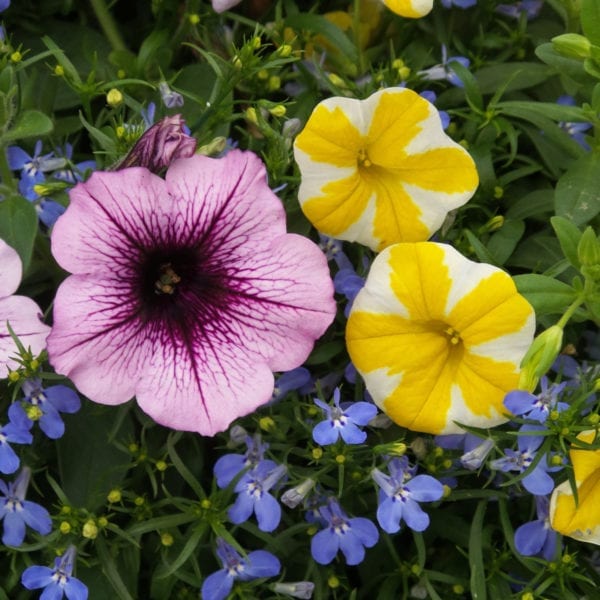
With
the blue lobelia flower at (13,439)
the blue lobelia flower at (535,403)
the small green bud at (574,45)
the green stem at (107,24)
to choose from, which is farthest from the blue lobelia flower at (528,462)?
the green stem at (107,24)

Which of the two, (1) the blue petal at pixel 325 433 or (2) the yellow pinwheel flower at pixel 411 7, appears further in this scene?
(2) the yellow pinwheel flower at pixel 411 7

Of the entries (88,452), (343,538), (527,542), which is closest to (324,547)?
(343,538)

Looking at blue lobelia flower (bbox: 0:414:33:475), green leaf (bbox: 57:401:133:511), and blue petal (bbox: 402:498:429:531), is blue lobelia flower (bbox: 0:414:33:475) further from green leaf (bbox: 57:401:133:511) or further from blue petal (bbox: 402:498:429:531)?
blue petal (bbox: 402:498:429:531)

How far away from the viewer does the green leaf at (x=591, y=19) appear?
1.61 metres

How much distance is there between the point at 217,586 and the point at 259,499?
139 millimetres

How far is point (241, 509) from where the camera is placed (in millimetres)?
1493

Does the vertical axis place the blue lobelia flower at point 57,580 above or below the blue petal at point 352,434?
below

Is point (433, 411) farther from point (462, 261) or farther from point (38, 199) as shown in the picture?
point (38, 199)

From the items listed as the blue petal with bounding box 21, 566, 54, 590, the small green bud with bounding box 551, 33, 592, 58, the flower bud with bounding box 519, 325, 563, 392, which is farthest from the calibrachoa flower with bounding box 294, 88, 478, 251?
the blue petal with bounding box 21, 566, 54, 590

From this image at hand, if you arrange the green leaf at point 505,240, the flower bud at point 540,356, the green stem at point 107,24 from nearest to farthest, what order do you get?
the flower bud at point 540,356 → the green leaf at point 505,240 → the green stem at point 107,24

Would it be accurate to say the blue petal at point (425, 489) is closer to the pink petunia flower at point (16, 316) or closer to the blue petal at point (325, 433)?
the blue petal at point (325, 433)

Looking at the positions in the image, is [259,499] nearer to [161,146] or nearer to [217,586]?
[217,586]

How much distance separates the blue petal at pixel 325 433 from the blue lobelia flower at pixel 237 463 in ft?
0.39

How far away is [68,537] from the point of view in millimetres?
1547
